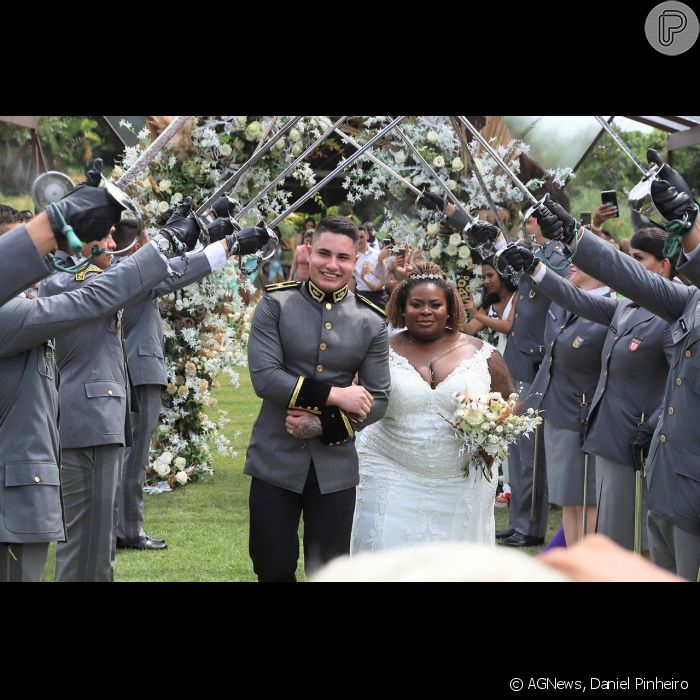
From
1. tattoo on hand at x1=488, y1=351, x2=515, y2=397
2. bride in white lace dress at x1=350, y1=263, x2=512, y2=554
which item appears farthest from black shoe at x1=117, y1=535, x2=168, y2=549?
tattoo on hand at x1=488, y1=351, x2=515, y2=397

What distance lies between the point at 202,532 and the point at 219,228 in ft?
10.6

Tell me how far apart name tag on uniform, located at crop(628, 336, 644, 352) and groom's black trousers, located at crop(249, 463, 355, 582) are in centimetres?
168

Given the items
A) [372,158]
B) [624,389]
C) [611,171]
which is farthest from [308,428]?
[611,171]

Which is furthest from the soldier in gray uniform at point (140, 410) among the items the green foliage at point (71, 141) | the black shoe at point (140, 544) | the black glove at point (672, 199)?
the green foliage at point (71, 141)

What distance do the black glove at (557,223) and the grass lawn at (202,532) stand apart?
3148mm

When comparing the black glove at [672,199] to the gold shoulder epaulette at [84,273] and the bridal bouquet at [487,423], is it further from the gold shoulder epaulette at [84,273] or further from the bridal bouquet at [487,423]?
the gold shoulder epaulette at [84,273]

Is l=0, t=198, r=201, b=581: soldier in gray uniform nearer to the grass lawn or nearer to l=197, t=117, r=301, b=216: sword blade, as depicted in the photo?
l=197, t=117, r=301, b=216: sword blade

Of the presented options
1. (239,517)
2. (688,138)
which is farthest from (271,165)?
(688,138)

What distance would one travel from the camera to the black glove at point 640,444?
16.2ft

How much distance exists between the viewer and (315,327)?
4.68 meters

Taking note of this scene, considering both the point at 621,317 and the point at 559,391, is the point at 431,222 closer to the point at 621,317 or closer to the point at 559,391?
the point at 559,391

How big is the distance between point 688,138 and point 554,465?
11.3 ft

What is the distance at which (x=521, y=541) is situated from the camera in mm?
7430

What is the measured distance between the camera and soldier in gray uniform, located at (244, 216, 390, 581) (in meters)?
4.53
